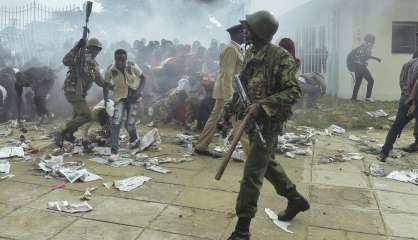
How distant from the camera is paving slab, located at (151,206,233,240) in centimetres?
390

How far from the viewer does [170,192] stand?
496 cm

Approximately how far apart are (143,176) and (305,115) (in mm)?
5891

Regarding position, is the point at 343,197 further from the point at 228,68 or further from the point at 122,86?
the point at 122,86

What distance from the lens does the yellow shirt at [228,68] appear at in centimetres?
630

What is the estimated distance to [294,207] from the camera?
4023 millimetres

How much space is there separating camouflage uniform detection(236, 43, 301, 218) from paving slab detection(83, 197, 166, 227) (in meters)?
1.06

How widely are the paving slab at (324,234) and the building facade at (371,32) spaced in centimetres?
969

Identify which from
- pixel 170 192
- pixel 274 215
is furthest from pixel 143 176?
pixel 274 215

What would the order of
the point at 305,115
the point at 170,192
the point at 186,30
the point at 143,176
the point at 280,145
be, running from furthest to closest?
the point at 186,30, the point at 305,115, the point at 280,145, the point at 143,176, the point at 170,192

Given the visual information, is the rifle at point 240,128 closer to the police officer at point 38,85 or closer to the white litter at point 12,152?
the white litter at point 12,152

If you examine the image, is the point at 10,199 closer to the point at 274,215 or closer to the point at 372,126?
the point at 274,215

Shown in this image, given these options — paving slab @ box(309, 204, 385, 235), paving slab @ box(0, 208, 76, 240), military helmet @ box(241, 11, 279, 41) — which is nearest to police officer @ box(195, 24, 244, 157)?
paving slab @ box(309, 204, 385, 235)

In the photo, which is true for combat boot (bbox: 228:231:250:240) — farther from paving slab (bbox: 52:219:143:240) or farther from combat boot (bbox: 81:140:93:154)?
combat boot (bbox: 81:140:93:154)

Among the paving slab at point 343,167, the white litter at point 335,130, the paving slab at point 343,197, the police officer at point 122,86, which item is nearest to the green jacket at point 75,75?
the police officer at point 122,86
